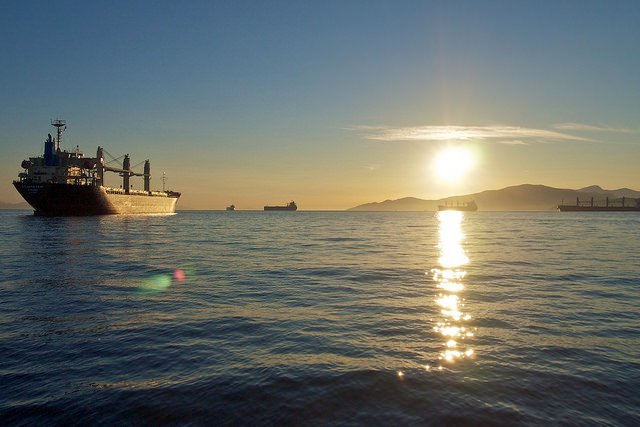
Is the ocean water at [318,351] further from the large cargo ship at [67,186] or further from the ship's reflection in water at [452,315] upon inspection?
the large cargo ship at [67,186]

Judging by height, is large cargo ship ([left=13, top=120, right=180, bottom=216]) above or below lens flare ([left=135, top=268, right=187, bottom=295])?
above

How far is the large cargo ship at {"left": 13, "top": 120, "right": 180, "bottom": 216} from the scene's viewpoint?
8600cm

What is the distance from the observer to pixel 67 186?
86.7 meters

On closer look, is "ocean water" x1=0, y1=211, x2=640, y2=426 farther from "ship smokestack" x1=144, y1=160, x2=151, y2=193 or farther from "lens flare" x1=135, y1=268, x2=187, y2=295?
"ship smokestack" x1=144, y1=160, x2=151, y2=193

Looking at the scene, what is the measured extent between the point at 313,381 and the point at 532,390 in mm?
3542

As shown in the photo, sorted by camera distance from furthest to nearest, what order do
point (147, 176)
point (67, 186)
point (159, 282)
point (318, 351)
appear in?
point (147, 176) < point (67, 186) < point (159, 282) < point (318, 351)

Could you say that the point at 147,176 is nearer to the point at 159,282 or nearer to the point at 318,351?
the point at 159,282

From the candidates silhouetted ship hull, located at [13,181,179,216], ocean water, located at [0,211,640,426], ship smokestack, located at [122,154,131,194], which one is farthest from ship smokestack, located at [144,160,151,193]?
ocean water, located at [0,211,640,426]

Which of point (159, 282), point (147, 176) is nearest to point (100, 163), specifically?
point (147, 176)

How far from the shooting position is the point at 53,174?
97.2 metres

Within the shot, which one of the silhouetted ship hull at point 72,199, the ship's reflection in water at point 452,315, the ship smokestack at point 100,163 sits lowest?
the ship's reflection in water at point 452,315

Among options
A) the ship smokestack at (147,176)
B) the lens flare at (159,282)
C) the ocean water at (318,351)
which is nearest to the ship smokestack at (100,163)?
the ship smokestack at (147,176)

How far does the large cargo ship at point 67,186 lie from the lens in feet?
282

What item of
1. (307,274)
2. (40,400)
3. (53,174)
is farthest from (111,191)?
(40,400)
